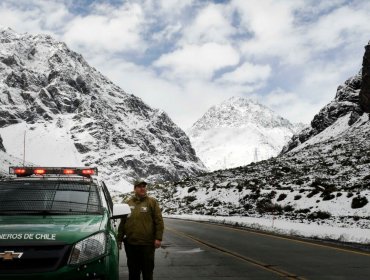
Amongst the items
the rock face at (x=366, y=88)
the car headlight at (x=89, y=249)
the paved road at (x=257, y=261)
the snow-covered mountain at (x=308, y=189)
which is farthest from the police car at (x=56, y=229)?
the rock face at (x=366, y=88)

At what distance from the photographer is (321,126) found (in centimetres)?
13138

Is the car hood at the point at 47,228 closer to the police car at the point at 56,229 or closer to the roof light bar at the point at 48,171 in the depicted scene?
the police car at the point at 56,229

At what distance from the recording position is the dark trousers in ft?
25.1

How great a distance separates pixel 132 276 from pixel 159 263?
4.65 metres

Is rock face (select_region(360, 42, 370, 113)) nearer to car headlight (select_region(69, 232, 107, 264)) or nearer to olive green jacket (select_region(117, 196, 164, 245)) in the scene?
olive green jacket (select_region(117, 196, 164, 245))

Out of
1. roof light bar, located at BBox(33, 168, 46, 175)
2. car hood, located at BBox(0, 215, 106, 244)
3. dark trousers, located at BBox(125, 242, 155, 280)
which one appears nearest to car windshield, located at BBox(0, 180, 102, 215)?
car hood, located at BBox(0, 215, 106, 244)

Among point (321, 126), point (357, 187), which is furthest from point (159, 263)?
point (321, 126)

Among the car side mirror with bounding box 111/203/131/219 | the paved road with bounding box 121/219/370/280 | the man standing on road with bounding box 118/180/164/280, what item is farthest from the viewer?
the paved road with bounding box 121/219/370/280

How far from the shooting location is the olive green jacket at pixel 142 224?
764 centimetres

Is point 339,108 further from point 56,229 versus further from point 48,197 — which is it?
point 56,229

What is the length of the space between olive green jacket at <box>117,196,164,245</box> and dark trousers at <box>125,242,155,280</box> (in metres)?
0.10

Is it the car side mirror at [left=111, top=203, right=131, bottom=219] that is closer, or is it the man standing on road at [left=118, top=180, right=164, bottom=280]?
the car side mirror at [left=111, top=203, right=131, bottom=219]

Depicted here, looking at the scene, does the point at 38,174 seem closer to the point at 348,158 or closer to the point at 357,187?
the point at 357,187

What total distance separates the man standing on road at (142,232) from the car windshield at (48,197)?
73 cm
